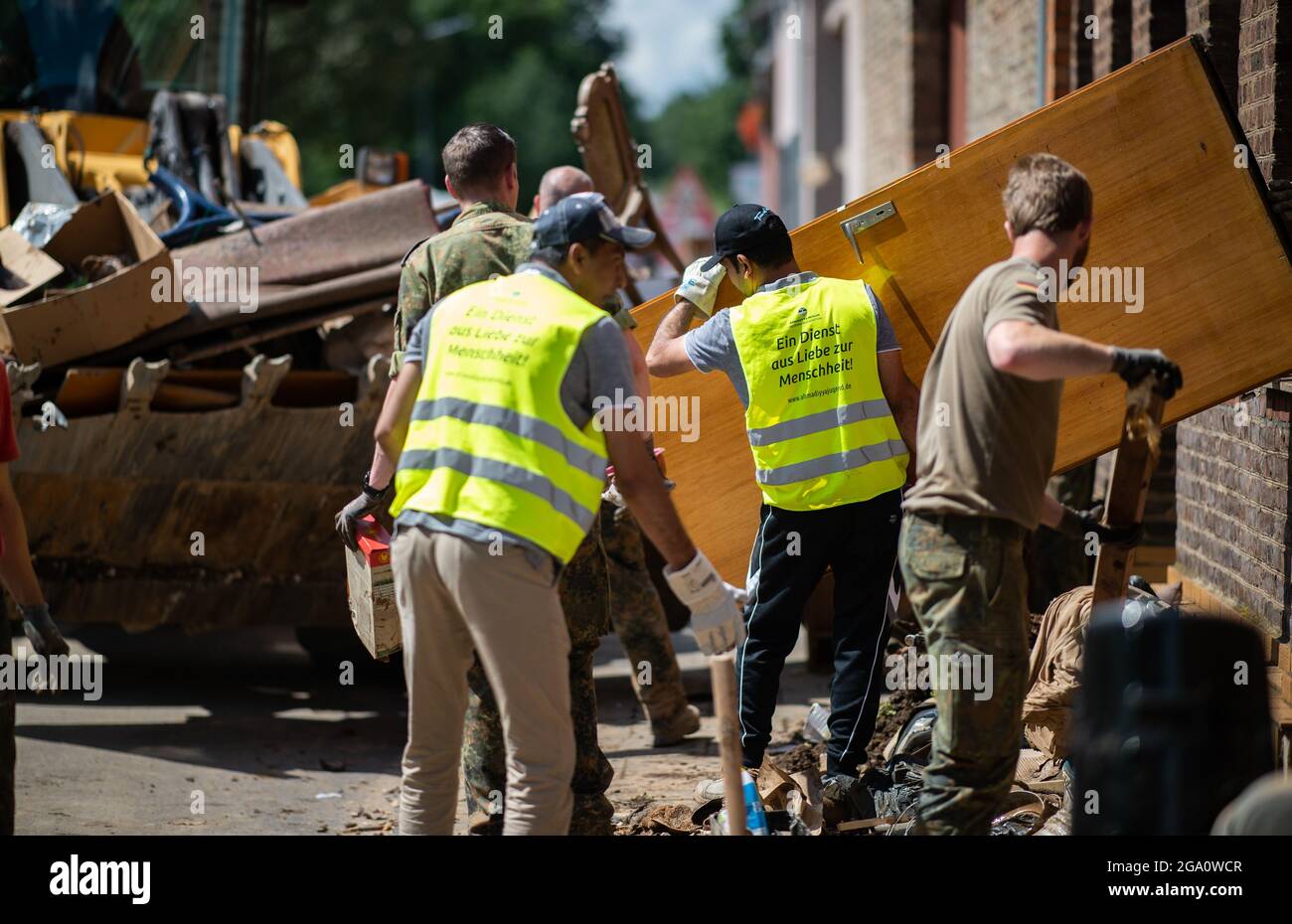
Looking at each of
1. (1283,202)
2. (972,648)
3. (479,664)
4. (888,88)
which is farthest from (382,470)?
(888,88)

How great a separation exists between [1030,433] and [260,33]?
305 inches

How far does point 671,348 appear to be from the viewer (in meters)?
4.82

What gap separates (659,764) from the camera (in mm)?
5992

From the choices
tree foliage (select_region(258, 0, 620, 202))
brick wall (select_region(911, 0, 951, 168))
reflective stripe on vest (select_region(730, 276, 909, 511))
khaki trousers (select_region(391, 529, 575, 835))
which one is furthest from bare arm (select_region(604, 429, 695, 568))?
tree foliage (select_region(258, 0, 620, 202))

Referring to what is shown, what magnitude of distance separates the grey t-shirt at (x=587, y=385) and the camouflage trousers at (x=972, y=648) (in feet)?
2.62

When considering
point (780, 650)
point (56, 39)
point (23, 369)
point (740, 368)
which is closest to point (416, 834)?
point (780, 650)

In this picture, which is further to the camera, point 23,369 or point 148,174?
point 148,174

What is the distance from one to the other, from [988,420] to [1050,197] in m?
0.53

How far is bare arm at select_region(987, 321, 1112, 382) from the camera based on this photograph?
3391 mm

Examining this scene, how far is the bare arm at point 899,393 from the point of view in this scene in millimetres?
4602
